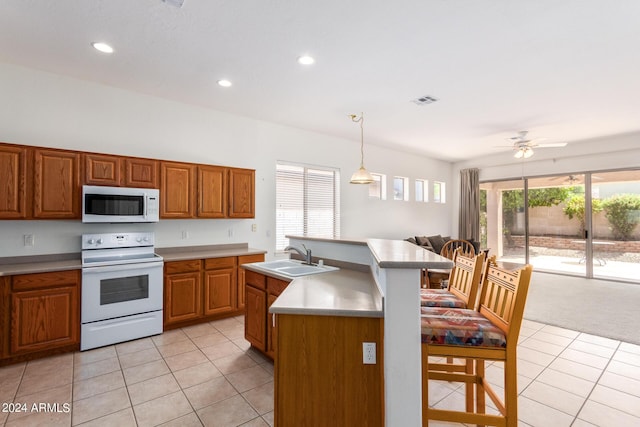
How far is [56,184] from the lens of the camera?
10.3 feet

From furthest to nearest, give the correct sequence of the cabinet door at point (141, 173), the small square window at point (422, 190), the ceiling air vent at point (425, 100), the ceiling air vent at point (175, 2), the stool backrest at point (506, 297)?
the small square window at point (422, 190), the ceiling air vent at point (425, 100), the cabinet door at point (141, 173), the ceiling air vent at point (175, 2), the stool backrest at point (506, 297)

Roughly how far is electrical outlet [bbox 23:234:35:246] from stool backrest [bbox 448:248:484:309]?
13.8 feet

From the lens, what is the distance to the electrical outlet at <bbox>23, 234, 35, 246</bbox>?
10.5 feet

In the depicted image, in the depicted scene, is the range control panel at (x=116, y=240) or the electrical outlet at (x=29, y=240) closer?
the electrical outlet at (x=29, y=240)

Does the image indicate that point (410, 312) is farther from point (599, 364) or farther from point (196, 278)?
point (196, 278)

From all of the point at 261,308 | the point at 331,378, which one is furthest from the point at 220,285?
the point at 331,378

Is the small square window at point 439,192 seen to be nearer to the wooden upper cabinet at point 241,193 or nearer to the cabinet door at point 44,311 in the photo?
the wooden upper cabinet at point 241,193

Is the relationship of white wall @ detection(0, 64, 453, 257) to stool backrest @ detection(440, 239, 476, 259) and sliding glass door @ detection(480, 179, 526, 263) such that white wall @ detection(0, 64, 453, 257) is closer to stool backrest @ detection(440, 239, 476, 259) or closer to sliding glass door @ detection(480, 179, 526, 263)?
stool backrest @ detection(440, 239, 476, 259)

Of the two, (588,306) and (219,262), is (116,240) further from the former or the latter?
(588,306)

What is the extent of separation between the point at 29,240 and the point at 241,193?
2.36 meters

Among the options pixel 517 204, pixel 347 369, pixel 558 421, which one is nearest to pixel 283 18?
pixel 347 369

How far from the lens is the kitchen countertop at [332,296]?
68.3 inches

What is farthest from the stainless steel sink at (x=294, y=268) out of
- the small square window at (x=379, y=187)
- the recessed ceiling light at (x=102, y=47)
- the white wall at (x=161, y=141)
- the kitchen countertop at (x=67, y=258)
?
the small square window at (x=379, y=187)

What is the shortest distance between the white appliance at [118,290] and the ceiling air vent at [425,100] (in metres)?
3.78
